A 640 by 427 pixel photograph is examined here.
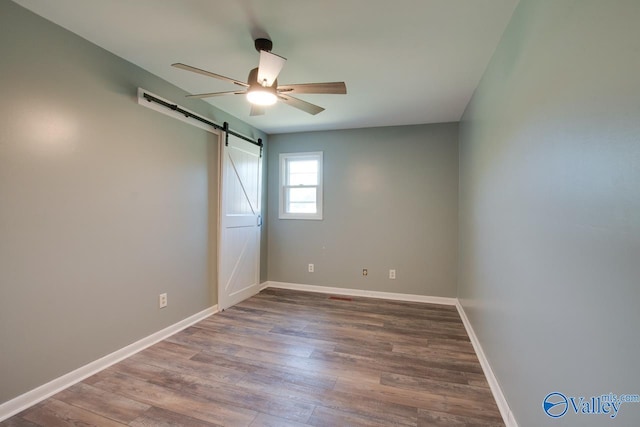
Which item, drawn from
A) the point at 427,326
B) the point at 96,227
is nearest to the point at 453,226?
the point at 427,326

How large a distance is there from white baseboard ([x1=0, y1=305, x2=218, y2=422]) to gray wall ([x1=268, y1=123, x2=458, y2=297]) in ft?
6.72

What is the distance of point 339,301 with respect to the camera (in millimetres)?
3973

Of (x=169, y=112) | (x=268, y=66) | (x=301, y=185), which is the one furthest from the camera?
(x=301, y=185)

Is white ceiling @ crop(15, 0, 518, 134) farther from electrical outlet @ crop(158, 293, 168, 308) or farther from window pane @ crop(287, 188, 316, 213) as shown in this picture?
electrical outlet @ crop(158, 293, 168, 308)

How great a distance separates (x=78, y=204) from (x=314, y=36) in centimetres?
207

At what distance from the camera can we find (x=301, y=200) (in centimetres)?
455

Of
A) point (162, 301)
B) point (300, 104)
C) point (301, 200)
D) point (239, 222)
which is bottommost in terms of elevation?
point (162, 301)

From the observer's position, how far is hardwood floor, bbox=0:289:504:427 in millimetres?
1721

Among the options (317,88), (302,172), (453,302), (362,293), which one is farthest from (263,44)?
(453,302)

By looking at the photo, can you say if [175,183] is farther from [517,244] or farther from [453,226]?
[453,226]

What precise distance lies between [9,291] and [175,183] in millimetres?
1436

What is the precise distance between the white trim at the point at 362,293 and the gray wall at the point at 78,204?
6.05ft

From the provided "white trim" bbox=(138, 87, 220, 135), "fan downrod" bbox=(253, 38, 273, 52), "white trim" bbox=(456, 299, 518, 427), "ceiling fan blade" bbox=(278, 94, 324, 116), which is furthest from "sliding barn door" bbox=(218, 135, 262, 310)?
"white trim" bbox=(456, 299, 518, 427)

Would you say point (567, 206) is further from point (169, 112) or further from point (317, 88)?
point (169, 112)
